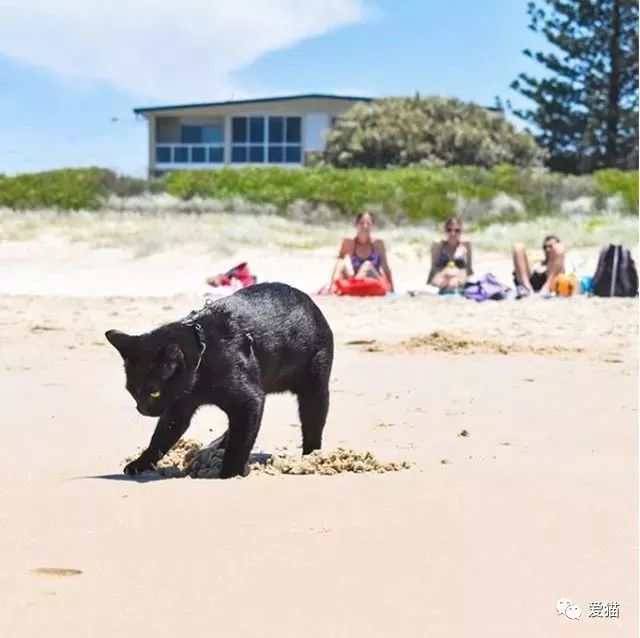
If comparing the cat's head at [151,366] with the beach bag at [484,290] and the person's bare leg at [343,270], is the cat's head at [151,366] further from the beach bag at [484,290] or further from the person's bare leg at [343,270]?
the person's bare leg at [343,270]

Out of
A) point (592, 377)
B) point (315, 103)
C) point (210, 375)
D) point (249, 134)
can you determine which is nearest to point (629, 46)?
point (315, 103)

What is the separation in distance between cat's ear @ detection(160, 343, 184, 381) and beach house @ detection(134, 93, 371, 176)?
44.3 m

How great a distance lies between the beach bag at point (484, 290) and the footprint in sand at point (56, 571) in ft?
37.1

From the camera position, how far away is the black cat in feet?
16.0

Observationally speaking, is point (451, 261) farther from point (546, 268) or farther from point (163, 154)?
point (163, 154)

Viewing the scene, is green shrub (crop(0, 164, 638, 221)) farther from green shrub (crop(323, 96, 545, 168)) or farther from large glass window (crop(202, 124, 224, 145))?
large glass window (crop(202, 124, 224, 145))

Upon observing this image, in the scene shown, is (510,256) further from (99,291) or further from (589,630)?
(589,630)

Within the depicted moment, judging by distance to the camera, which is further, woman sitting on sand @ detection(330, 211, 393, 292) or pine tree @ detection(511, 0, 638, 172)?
pine tree @ detection(511, 0, 638, 172)

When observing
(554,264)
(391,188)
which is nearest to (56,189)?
(391,188)

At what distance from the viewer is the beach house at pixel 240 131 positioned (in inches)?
1957

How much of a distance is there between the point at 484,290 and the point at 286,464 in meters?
9.59

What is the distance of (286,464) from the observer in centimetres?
523

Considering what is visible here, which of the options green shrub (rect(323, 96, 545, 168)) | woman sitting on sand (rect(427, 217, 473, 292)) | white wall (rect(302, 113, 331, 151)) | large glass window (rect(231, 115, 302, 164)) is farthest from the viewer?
large glass window (rect(231, 115, 302, 164))

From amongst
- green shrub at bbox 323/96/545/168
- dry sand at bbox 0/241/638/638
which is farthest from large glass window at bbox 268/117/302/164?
dry sand at bbox 0/241/638/638
